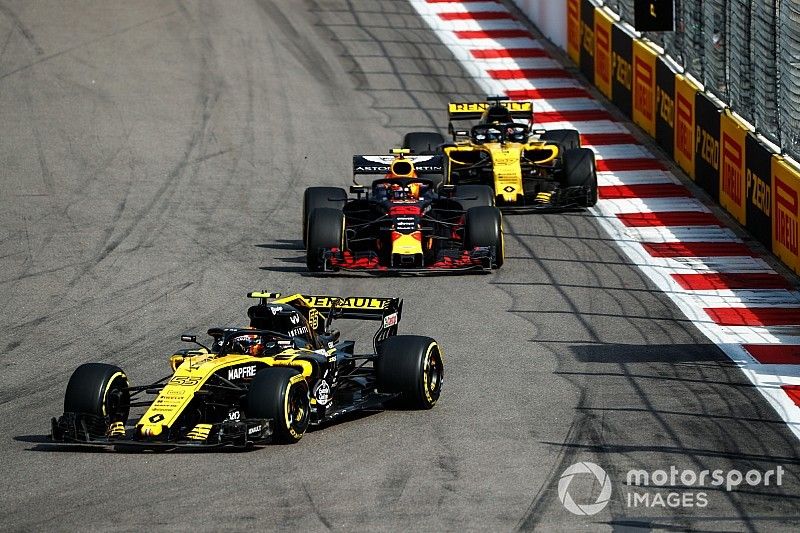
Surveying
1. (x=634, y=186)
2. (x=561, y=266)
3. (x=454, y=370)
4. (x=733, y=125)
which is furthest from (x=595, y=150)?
(x=454, y=370)

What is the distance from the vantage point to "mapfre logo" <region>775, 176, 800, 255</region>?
17688 millimetres

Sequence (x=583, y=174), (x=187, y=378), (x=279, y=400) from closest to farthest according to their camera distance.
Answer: (x=279, y=400) → (x=187, y=378) → (x=583, y=174)

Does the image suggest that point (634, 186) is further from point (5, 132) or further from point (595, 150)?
point (5, 132)

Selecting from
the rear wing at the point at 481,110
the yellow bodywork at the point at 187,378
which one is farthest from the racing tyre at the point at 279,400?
the rear wing at the point at 481,110

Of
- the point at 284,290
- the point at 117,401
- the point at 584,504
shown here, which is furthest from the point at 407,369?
the point at 284,290

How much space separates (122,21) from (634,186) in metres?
13.9

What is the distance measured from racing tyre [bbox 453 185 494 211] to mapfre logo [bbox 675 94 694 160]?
4192 mm

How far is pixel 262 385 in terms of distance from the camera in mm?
11750

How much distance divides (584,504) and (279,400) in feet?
8.74

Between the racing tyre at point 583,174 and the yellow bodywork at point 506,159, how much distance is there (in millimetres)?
472

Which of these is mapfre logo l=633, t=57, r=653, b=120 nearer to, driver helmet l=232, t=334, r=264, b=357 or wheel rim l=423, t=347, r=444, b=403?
wheel rim l=423, t=347, r=444, b=403

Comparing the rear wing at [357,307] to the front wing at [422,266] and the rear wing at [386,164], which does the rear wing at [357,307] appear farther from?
the rear wing at [386,164]

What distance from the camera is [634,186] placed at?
22.9m

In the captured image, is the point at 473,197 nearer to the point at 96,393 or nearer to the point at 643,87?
the point at 643,87
